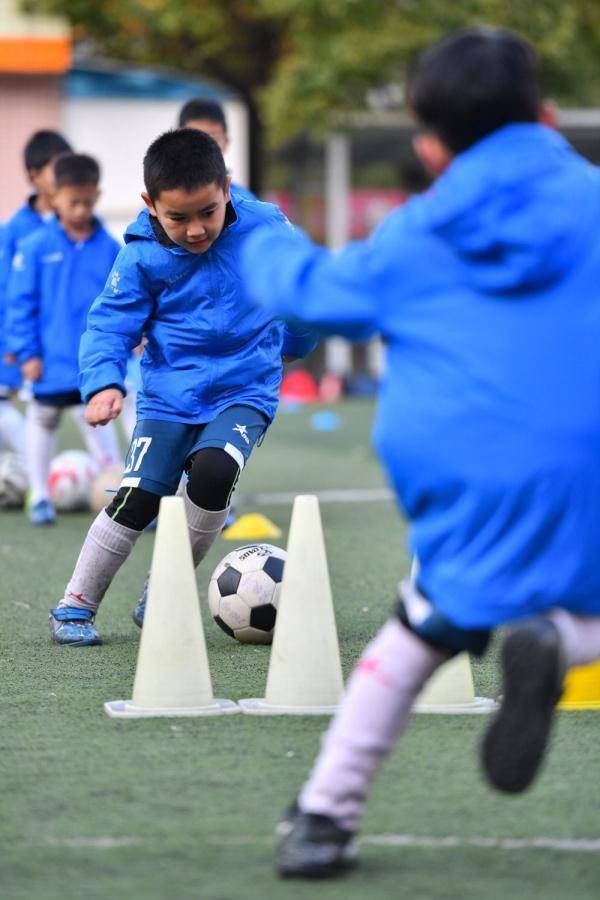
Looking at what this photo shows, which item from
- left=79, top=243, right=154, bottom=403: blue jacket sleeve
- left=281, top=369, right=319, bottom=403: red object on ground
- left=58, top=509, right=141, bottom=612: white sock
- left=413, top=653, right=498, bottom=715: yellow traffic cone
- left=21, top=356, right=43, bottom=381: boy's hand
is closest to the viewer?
left=413, top=653, right=498, bottom=715: yellow traffic cone

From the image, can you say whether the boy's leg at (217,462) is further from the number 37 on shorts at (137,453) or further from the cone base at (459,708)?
the cone base at (459,708)

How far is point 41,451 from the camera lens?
33.4 ft

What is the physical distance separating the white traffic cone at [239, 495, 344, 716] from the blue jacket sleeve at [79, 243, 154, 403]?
112cm

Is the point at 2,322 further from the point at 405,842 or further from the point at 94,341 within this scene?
the point at 405,842

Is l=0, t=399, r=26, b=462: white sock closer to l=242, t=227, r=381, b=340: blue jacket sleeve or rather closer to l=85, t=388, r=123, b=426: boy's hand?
l=85, t=388, r=123, b=426: boy's hand

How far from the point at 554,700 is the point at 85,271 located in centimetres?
697

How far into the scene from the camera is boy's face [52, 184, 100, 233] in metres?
9.58

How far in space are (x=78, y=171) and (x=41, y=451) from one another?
1736 millimetres

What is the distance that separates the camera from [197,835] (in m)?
3.73

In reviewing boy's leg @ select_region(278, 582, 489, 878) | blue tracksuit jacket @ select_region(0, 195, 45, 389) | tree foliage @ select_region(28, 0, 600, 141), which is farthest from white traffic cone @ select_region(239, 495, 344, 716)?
tree foliage @ select_region(28, 0, 600, 141)

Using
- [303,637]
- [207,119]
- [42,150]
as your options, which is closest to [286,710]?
[303,637]

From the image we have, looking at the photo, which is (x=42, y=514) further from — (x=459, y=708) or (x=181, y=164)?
(x=459, y=708)

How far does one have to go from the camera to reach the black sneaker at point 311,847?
11.3ft

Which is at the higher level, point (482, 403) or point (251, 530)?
point (482, 403)
